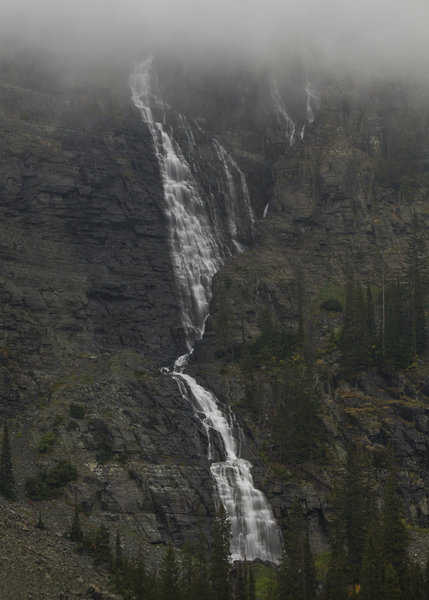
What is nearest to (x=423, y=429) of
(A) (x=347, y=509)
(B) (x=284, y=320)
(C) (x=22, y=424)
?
(A) (x=347, y=509)

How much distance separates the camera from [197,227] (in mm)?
134000

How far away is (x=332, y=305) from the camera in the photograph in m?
125

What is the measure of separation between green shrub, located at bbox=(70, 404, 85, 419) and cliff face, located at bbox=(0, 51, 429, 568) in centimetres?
100

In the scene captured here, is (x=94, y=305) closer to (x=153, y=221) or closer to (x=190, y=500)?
(x=153, y=221)

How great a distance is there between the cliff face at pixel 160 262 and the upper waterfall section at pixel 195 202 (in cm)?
100

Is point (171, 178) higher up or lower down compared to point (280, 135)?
lower down

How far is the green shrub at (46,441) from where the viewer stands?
90.3 meters

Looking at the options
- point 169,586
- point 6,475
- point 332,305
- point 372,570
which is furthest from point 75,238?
point 372,570

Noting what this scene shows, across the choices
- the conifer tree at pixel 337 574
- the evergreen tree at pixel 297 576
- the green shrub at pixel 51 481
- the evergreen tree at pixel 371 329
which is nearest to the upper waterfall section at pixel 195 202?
the evergreen tree at pixel 371 329

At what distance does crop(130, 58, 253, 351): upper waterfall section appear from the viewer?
419ft

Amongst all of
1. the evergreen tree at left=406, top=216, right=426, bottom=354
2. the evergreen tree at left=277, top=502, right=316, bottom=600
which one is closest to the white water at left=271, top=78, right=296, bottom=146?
the evergreen tree at left=406, top=216, right=426, bottom=354

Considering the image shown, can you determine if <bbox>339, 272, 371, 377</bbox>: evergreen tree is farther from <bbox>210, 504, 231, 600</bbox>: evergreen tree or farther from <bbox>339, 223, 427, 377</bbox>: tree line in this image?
<bbox>210, 504, 231, 600</bbox>: evergreen tree

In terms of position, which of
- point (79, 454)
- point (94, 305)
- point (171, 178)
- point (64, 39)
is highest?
point (64, 39)

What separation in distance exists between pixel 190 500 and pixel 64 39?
345 feet
